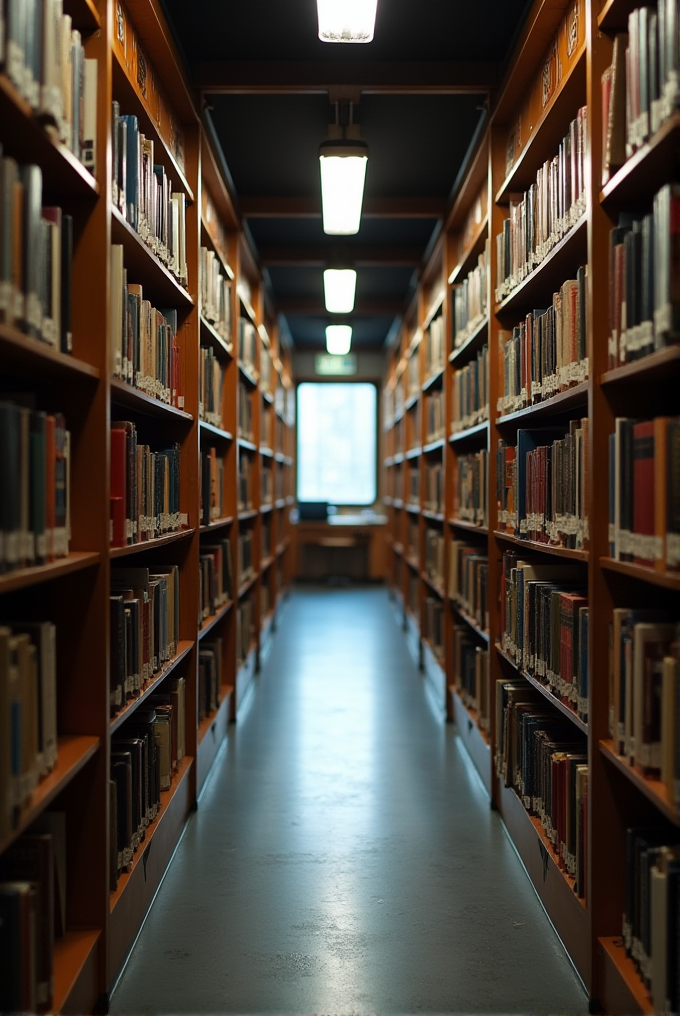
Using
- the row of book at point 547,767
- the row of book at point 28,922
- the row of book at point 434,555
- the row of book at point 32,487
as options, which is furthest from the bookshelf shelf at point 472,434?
the row of book at point 28,922

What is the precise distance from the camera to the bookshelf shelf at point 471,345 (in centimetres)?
413

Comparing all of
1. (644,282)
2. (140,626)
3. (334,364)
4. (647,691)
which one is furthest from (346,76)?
(334,364)

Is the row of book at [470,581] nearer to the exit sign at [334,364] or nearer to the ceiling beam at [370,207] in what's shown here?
the ceiling beam at [370,207]

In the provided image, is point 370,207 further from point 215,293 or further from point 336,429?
point 336,429

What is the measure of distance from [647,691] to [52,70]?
175cm

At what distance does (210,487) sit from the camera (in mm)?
4223

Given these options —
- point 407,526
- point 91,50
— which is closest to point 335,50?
point 91,50

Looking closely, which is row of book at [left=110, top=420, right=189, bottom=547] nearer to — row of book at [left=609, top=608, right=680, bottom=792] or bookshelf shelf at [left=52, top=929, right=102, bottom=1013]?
bookshelf shelf at [left=52, top=929, right=102, bottom=1013]

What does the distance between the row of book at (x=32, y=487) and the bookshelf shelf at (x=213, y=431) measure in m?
1.84

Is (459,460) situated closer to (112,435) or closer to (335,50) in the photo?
(335,50)

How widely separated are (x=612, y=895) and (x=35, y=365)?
6.03 feet

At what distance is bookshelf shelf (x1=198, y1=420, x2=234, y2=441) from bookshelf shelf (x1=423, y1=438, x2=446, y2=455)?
133 centimetres

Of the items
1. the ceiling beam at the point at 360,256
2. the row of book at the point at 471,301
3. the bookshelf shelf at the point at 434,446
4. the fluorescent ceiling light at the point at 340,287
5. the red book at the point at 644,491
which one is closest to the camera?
the red book at the point at 644,491

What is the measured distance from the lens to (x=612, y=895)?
218 centimetres
